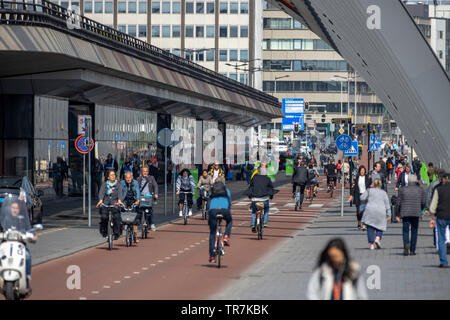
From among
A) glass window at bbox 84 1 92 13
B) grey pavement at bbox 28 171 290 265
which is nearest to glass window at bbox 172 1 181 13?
glass window at bbox 84 1 92 13

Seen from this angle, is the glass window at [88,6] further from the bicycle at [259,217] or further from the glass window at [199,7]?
the bicycle at [259,217]

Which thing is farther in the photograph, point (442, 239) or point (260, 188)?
point (260, 188)

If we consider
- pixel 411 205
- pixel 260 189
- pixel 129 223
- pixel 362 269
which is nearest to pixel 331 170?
pixel 260 189

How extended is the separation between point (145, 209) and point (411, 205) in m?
7.78

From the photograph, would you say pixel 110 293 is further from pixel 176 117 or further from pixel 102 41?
pixel 176 117

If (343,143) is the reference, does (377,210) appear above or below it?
below

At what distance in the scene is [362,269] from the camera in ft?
52.0

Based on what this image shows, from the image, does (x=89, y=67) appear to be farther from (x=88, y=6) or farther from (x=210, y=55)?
(x=210, y=55)

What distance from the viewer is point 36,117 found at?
119ft

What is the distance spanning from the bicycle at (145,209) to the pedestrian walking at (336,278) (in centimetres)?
1553

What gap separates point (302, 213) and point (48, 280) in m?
20.0

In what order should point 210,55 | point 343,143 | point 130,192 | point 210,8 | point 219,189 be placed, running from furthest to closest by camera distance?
1. point 210,55
2. point 210,8
3. point 343,143
4. point 130,192
5. point 219,189

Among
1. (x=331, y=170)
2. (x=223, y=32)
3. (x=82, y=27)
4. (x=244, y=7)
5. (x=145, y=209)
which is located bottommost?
(x=145, y=209)
